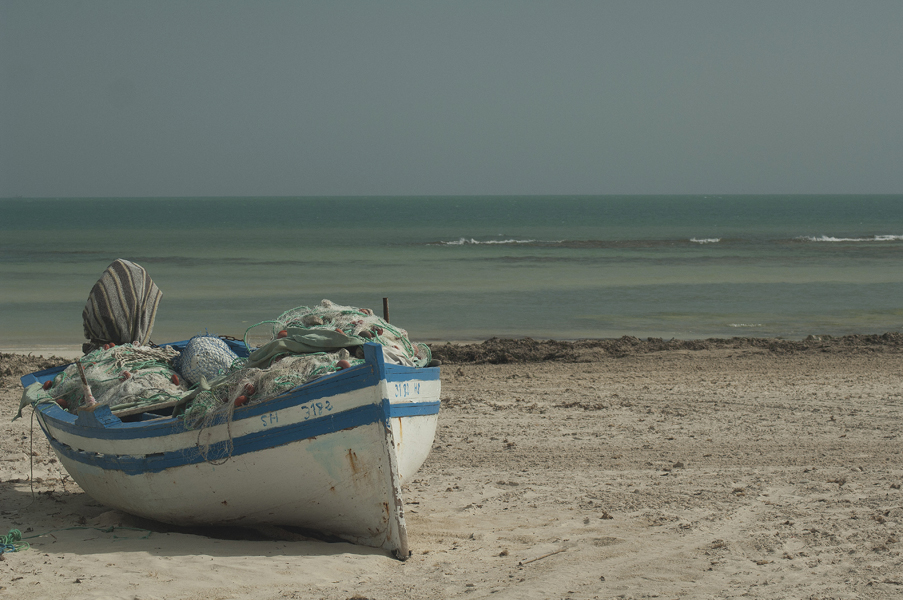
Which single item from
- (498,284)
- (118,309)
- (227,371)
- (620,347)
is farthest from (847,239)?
(227,371)

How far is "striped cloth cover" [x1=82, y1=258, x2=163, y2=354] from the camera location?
691 centimetres

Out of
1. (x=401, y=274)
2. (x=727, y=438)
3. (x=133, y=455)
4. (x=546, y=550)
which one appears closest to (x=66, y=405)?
(x=133, y=455)

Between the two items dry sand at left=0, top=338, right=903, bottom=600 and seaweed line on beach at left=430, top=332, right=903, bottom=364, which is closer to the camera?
dry sand at left=0, top=338, right=903, bottom=600

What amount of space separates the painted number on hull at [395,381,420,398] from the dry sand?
973 mm

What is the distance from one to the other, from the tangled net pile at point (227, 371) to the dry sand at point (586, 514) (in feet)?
2.84

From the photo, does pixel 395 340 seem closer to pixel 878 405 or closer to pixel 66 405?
pixel 66 405

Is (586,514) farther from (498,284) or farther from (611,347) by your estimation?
(498,284)

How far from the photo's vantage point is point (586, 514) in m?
5.56

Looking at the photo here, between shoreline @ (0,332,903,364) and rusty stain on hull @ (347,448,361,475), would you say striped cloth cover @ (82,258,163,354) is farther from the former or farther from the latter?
shoreline @ (0,332,903,364)

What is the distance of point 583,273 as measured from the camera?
25.9m

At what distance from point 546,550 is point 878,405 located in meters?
5.25

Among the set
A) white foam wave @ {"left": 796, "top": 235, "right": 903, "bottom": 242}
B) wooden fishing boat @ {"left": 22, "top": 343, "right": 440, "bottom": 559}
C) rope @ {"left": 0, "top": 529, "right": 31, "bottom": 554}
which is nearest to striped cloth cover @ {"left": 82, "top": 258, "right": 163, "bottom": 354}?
wooden fishing boat @ {"left": 22, "top": 343, "right": 440, "bottom": 559}

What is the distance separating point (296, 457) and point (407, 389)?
2.58 feet

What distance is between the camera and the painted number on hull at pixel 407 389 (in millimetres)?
Result: 4828
